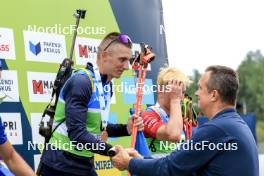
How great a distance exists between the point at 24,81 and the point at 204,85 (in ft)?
6.68

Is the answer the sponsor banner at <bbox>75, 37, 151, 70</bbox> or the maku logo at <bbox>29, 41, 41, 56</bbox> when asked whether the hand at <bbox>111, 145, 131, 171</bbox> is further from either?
the sponsor banner at <bbox>75, 37, 151, 70</bbox>

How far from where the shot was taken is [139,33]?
629 centimetres

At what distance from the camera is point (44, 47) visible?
5203mm

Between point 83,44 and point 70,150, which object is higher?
point 83,44

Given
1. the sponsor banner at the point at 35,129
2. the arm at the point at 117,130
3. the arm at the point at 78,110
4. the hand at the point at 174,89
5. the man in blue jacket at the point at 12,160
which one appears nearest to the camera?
the man in blue jacket at the point at 12,160

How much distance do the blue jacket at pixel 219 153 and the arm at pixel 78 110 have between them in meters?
0.73

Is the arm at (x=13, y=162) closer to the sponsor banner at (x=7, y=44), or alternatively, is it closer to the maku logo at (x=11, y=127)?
the maku logo at (x=11, y=127)

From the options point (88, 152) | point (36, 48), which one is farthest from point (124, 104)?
point (88, 152)

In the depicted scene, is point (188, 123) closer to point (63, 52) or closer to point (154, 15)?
point (63, 52)

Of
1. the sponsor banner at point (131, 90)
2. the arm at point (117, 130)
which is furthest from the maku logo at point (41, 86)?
the sponsor banner at point (131, 90)

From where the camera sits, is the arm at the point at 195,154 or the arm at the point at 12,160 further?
the arm at the point at 12,160

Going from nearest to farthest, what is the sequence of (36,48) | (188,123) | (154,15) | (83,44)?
(188,123)
(36,48)
(83,44)
(154,15)

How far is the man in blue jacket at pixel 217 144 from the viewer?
3.28 meters

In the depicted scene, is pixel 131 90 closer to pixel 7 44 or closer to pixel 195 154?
pixel 7 44
